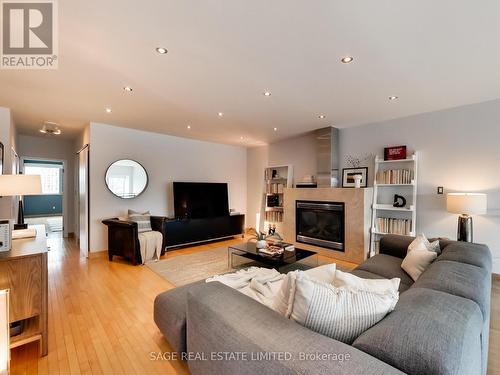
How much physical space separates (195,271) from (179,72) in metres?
2.71

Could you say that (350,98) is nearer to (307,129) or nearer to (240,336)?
(307,129)

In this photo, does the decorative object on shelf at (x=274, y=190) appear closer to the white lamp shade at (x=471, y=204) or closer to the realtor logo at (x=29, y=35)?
the white lamp shade at (x=471, y=204)

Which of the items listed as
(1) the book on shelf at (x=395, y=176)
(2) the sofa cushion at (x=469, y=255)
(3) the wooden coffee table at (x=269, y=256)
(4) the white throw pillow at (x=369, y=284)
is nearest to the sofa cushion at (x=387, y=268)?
(2) the sofa cushion at (x=469, y=255)

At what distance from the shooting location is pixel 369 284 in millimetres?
1329

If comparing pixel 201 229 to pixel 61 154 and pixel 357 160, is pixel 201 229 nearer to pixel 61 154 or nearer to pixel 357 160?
pixel 357 160

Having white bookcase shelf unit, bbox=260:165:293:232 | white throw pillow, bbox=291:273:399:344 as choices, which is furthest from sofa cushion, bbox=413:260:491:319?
white bookcase shelf unit, bbox=260:165:293:232

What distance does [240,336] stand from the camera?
99 centimetres

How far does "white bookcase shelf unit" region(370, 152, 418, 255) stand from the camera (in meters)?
3.84

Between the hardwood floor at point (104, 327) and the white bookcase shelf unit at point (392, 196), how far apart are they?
4.26 ft

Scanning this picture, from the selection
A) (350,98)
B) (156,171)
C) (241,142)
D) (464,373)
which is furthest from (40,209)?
(464,373)

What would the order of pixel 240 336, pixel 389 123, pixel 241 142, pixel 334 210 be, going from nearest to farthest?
1. pixel 240 336
2. pixel 389 123
3. pixel 334 210
4. pixel 241 142

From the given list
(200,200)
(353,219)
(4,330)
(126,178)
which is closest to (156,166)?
(126,178)

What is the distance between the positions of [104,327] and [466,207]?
434 centimetres

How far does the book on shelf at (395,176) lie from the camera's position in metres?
3.91
